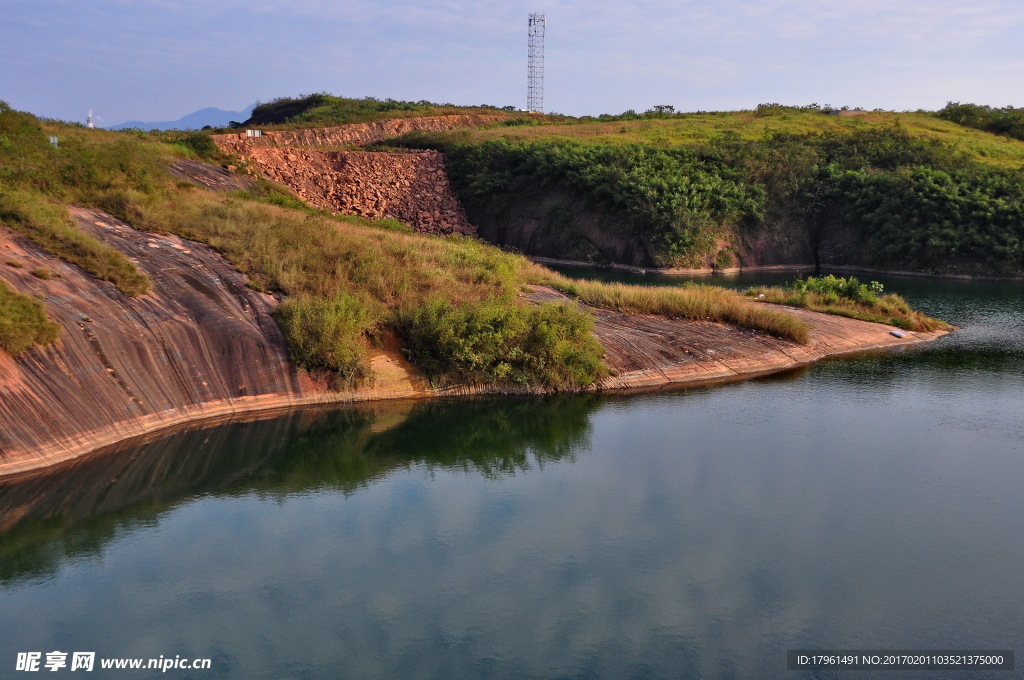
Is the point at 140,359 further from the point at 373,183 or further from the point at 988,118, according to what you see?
the point at 988,118

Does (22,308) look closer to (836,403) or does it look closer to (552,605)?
(552,605)

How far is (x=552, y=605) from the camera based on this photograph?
13.3 meters

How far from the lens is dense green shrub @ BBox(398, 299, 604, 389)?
23734 millimetres

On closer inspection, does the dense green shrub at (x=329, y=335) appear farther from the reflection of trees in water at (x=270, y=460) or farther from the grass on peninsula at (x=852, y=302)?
the grass on peninsula at (x=852, y=302)

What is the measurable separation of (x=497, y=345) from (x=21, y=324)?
11285 mm

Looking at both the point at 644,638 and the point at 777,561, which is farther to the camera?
the point at 777,561

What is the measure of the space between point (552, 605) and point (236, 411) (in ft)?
37.1

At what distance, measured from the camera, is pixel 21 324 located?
1878 centimetres

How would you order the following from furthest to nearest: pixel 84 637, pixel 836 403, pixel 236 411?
pixel 836 403 → pixel 236 411 → pixel 84 637

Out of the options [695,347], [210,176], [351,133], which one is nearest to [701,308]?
[695,347]

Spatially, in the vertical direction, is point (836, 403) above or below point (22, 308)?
below

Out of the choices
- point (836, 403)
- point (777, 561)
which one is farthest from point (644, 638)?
point (836, 403)

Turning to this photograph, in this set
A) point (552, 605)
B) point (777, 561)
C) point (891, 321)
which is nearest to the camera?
point (552, 605)

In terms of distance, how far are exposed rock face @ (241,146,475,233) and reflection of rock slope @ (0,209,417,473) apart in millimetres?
27375
